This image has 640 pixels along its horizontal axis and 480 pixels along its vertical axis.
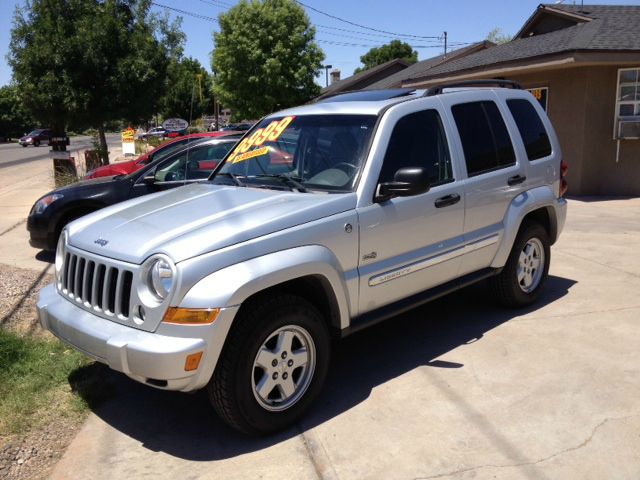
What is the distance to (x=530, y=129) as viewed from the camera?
5.38 m

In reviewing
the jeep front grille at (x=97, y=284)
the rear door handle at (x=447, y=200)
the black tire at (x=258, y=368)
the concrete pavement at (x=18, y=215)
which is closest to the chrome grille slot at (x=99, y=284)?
the jeep front grille at (x=97, y=284)

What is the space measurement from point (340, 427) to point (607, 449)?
148 cm

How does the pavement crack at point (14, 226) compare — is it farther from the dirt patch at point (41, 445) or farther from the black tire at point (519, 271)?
the black tire at point (519, 271)

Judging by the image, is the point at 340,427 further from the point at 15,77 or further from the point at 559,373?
the point at 15,77

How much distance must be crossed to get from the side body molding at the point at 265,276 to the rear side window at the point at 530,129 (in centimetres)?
259

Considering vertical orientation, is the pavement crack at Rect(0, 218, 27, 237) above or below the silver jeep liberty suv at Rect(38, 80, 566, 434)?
below

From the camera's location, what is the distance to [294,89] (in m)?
35.3

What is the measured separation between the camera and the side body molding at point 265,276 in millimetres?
3066

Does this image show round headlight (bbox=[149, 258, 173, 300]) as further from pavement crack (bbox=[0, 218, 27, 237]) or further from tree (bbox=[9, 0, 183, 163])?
tree (bbox=[9, 0, 183, 163])

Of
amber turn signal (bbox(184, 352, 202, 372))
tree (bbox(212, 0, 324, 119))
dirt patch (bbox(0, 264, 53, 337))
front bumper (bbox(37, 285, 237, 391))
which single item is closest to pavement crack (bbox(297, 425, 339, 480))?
front bumper (bbox(37, 285, 237, 391))

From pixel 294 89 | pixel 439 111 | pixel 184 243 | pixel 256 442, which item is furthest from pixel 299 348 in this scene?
pixel 294 89

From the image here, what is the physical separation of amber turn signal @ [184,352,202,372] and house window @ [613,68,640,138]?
11836 mm

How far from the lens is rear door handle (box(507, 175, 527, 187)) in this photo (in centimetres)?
498

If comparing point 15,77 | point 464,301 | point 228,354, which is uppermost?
point 15,77
